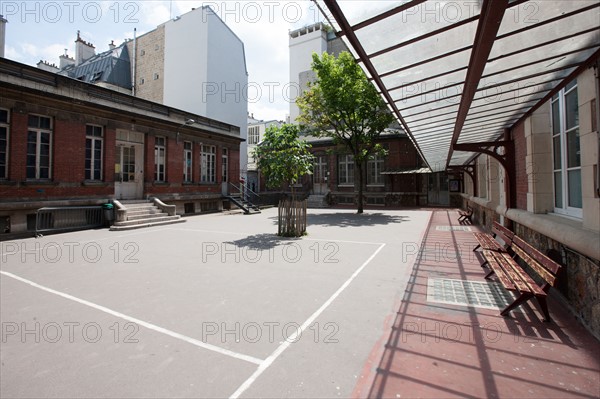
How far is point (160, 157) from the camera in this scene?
56.3 feet

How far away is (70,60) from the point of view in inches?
1420

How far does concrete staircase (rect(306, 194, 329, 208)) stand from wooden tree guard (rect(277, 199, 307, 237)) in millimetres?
17695

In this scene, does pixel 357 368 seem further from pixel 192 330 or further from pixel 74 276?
pixel 74 276

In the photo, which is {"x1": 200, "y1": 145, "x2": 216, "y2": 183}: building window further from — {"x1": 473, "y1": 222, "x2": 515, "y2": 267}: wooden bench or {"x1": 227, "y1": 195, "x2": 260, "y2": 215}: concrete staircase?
{"x1": 473, "y1": 222, "x2": 515, "y2": 267}: wooden bench

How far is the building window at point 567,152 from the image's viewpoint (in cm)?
440

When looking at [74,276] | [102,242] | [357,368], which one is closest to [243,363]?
[357,368]

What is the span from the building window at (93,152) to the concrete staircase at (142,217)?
1.79 metres

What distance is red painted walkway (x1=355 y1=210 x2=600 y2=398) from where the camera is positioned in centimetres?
250

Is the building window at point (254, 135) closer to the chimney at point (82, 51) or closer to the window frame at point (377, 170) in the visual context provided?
the chimney at point (82, 51)

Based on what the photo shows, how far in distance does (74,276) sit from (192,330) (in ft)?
13.0

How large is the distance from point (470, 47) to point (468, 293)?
12.2 feet

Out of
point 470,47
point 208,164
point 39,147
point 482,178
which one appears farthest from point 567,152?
point 208,164

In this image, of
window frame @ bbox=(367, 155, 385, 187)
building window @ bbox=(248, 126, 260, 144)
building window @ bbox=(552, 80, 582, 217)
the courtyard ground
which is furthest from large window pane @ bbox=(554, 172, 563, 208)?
building window @ bbox=(248, 126, 260, 144)

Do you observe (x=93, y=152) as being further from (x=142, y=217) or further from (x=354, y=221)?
(x=354, y=221)
